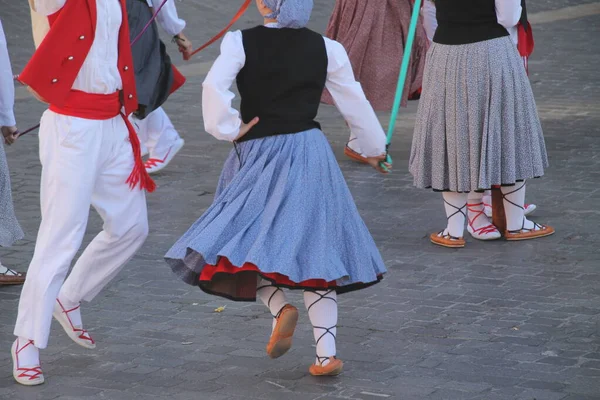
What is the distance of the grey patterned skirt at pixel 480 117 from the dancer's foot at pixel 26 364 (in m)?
2.88

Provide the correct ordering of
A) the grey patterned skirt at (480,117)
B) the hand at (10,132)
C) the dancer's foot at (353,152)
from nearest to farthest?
the hand at (10,132) < the grey patterned skirt at (480,117) < the dancer's foot at (353,152)

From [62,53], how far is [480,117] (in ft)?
9.27

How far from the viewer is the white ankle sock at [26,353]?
495 cm

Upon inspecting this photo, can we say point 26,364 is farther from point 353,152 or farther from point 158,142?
point 353,152

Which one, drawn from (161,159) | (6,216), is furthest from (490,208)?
(6,216)

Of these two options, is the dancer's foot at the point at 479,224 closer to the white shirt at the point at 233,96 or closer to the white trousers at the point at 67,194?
the white shirt at the point at 233,96

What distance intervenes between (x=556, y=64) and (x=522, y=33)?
6.49m

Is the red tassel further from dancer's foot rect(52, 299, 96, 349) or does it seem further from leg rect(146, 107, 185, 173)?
leg rect(146, 107, 185, 173)

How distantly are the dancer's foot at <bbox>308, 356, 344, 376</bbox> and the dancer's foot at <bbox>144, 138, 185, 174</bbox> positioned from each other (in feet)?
13.9

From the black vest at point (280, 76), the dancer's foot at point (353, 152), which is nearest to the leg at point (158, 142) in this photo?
the dancer's foot at point (353, 152)

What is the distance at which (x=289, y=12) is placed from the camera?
488cm

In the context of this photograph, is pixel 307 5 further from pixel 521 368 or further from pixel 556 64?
pixel 556 64

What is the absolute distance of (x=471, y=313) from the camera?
5820 millimetres

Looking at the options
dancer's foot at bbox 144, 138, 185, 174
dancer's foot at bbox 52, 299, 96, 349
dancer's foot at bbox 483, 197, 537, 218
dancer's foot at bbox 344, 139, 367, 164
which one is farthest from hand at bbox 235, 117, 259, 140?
dancer's foot at bbox 344, 139, 367, 164
